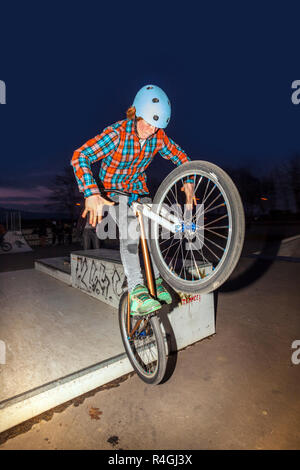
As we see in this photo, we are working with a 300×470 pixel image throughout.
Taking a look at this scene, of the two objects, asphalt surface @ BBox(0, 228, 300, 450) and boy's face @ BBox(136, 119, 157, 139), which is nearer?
asphalt surface @ BBox(0, 228, 300, 450)

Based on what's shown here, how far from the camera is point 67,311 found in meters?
4.54

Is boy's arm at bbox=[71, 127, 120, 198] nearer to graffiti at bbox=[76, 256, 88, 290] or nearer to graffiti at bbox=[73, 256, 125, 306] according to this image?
graffiti at bbox=[73, 256, 125, 306]

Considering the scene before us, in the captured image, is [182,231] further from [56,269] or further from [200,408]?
[56,269]

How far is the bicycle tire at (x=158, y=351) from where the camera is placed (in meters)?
2.28

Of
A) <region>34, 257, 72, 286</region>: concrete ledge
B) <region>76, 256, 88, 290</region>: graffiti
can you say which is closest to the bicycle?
<region>76, 256, 88, 290</region>: graffiti

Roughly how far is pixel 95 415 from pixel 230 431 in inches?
48.1

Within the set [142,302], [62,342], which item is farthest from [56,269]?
[142,302]

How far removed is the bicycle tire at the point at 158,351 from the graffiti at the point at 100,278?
1.41m

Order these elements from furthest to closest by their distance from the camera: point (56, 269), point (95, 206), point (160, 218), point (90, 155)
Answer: point (56, 269) → point (160, 218) → point (90, 155) → point (95, 206)

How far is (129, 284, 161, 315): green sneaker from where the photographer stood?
2.22 m

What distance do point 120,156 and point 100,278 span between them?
123 inches

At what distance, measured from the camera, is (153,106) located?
2246mm

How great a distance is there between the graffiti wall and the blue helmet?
265 cm
